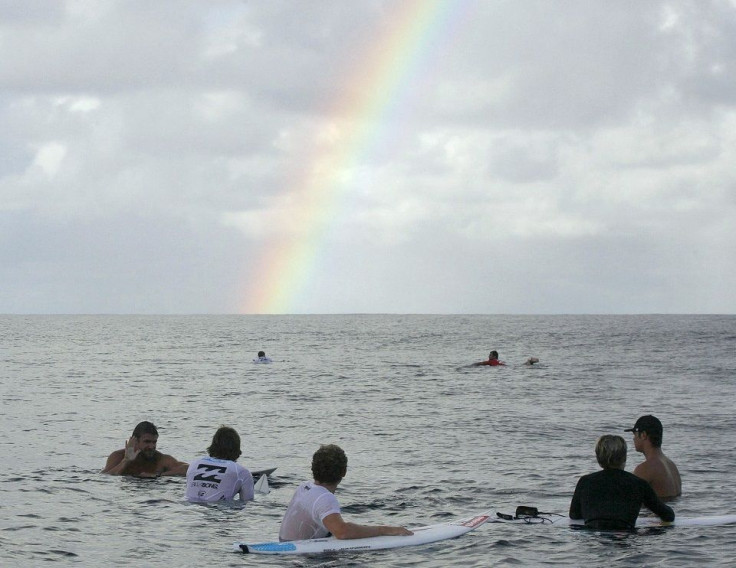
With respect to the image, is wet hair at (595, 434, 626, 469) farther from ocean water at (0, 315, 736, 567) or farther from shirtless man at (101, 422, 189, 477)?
shirtless man at (101, 422, 189, 477)

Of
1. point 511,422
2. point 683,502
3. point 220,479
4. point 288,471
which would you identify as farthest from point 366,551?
point 511,422

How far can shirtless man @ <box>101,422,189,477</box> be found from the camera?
1653cm

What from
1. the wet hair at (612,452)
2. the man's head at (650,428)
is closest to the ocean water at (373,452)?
the wet hair at (612,452)

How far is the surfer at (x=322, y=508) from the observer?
35.1 ft

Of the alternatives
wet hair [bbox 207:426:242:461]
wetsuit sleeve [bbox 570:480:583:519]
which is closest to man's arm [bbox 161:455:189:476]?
wet hair [bbox 207:426:242:461]

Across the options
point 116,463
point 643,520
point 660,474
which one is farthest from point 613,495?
point 116,463

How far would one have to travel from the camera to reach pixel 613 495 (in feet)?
41.0

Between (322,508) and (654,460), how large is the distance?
595 centimetres

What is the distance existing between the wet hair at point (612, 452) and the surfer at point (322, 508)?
3032 millimetres

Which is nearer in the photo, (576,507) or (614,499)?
(614,499)

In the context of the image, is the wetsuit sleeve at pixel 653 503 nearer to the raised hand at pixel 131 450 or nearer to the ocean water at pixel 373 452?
the ocean water at pixel 373 452

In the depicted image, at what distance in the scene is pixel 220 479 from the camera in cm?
1480

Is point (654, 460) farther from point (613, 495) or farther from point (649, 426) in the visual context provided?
point (613, 495)

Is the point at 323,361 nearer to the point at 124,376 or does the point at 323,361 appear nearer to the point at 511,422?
the point at 124,376
